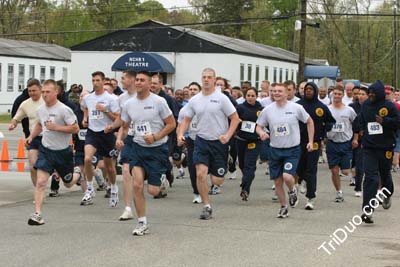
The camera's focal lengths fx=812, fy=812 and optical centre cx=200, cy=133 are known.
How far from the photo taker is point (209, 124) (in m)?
11.5

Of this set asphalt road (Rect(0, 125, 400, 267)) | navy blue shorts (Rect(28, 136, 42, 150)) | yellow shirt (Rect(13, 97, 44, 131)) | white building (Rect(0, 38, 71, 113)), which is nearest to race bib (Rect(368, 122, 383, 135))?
asphalt road (Rect(0, 125, 400, 267))

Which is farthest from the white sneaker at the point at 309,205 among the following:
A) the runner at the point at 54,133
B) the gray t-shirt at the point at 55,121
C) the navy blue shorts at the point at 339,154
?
the gray t-shirt at the point at 55,121

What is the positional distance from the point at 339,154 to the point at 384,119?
115 inches

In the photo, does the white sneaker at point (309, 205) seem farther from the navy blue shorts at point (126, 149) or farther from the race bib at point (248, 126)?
the navy blue shorts at point (126, 149)

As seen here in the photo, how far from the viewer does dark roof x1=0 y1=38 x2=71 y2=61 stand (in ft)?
202

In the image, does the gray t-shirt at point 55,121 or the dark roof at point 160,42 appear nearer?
the gray t-shirt at point 55,121

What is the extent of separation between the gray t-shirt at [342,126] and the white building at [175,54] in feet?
112

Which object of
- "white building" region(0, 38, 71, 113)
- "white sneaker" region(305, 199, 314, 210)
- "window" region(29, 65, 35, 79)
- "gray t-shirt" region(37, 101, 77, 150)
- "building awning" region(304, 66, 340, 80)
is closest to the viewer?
"gray t-shirt" region(37, 101, 77, 150)

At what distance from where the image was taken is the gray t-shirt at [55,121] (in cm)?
1098

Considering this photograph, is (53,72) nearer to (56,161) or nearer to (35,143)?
(35,143)

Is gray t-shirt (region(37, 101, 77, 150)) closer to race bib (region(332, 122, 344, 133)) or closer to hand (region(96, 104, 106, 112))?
hand (region(96, 104, 106, 112))

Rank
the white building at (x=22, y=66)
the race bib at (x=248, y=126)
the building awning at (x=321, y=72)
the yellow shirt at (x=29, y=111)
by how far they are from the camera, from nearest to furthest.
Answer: the yellow shirt at (x=29, y=111)
the race bib at (x=248, y=126)
the building awning at (x=321, y=72)
the white building at (x=22, y=66)

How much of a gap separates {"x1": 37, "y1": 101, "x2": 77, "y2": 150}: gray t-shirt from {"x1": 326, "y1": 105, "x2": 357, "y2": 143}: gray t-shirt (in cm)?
502

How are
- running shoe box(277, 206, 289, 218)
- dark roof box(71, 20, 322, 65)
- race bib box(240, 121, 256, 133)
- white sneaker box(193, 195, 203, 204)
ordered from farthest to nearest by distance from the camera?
dark roof box(71, 20, 322, 65) → race bib box(240, 121, 256, 133) → white sneaker box(193, 195, 203, 204) → running shoe box(277, 206, 289, 218)
